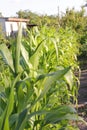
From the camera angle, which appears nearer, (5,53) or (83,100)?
(5,53)

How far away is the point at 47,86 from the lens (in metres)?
1.64

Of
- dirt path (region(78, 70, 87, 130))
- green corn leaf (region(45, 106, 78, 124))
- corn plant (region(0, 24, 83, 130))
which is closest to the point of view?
corn plant (region(0, 24, 83, 130))

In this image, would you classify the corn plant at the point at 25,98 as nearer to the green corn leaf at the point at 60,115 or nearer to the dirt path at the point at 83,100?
the green corn leaf at the point at 60,115

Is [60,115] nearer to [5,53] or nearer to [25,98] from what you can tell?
[25,98]

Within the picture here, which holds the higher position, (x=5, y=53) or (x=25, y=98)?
(x=5, y=53)

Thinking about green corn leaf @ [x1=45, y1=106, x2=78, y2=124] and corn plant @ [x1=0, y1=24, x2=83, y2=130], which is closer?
corn plant @ [x1=0, y1=24, x2=83, y2=130]

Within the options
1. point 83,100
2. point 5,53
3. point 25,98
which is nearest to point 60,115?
point 25,98

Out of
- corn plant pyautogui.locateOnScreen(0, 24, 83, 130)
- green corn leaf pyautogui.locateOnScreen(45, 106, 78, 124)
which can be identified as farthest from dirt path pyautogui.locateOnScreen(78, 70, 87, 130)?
green corn leaf pyautogui.locateOnScreen(45, 106, 78, 124)

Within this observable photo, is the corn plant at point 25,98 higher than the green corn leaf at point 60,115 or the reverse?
higher

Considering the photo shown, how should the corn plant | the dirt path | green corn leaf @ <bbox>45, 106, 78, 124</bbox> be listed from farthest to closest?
1. the dirt path
2. green corn leaf @ <bbox>45, 106, 78, 124</bbox>
3. the corn plant

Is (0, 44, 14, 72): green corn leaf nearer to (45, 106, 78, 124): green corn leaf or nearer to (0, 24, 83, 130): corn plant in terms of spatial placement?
(0, 24, 83, 130): corn plant

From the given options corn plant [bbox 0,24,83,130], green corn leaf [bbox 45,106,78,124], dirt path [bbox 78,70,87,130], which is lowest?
dirt path [bbox 78,70,87,130]

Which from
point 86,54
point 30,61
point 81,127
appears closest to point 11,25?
point 86,54

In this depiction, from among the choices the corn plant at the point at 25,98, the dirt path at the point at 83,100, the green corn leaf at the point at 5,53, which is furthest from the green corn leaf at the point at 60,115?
the dirt path at the point at 83,100
